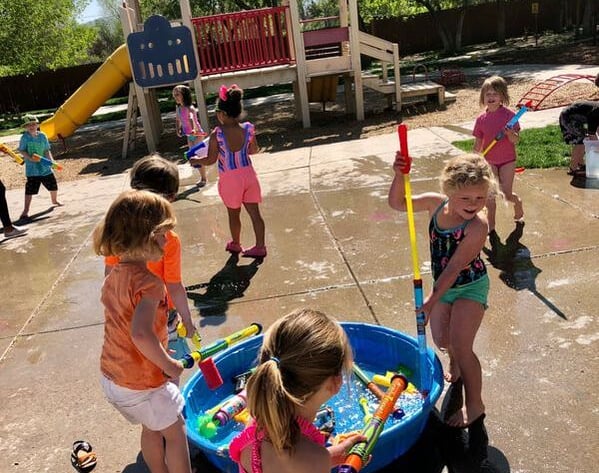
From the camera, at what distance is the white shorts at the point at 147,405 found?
2.35 metres

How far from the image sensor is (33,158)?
7656 millimetres

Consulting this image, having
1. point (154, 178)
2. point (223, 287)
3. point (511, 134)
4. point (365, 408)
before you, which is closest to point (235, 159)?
point (223, 287)

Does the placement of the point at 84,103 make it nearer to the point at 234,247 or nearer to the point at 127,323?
the point at 234,247

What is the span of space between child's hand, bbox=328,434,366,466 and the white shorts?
0.70 meters

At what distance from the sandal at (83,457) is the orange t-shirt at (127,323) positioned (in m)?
0.80

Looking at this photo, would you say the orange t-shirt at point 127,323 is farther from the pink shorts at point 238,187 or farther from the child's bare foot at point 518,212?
the child's bare foot at point 518,212

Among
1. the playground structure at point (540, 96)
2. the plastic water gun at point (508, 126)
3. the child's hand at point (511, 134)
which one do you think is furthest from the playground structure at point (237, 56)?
the child's hand at point (511, 134)

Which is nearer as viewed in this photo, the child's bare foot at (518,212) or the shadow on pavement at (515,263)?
the shadow on pavement at (515,263)

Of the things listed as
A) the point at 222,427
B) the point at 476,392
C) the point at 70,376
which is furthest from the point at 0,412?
the point at 476,392

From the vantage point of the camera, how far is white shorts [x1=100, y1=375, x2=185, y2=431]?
2.35 meters

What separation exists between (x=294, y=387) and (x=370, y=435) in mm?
719

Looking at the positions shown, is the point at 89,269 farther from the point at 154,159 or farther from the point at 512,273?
the point at 512,273

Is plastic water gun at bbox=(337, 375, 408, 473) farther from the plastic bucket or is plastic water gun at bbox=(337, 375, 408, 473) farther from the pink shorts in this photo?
the plastic bucket

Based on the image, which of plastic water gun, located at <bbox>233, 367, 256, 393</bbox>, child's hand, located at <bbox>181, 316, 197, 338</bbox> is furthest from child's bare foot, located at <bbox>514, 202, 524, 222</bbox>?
child's hand, located at <bbox>181, 316, 197, 338</bbox>
